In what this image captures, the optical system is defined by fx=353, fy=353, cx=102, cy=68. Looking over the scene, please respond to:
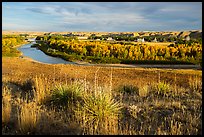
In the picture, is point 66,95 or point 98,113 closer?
point 98,113

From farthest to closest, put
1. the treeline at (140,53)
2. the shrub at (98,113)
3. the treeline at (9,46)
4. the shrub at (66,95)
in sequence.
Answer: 1. the treeline at (9,46)
2. the treeline at (140,53)
3. the shrub at (66,95)
4. the shrub at (98,113)

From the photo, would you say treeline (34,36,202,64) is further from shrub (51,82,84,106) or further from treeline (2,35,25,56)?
shrub (51,82,84,106)

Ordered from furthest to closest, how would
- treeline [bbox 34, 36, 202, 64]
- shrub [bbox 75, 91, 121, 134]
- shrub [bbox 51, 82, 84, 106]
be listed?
treeline [bbox 34, 36, 202, 64]
shrub [bbox 51, 82, 84, 106]
shrub [bbox 75, 91, 121, 134]

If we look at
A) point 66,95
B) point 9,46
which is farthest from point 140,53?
point 66,95

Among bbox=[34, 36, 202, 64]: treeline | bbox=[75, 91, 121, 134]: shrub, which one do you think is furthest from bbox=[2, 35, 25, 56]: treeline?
bbox=[75, 91, 121, 134]: shrub

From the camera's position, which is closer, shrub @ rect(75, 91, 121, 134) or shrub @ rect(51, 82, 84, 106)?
shrub @ rect(75, 91, 121, 134)

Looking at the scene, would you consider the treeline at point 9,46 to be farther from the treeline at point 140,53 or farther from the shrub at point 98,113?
the shrub at point 98,113

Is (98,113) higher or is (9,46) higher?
(98,113)

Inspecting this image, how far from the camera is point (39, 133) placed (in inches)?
231

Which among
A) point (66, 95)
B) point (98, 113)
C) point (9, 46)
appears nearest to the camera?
point (98, 113)

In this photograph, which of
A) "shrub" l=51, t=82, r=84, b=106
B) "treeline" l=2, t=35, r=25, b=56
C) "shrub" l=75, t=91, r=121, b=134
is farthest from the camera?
"treeline" l=2, t=35, r=25, b=56

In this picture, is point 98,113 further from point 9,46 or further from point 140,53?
point 9,46

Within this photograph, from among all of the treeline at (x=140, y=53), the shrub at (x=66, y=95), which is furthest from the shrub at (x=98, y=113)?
the treeline at (x=140, y=53)

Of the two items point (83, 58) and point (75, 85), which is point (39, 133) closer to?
point (75, 85)
